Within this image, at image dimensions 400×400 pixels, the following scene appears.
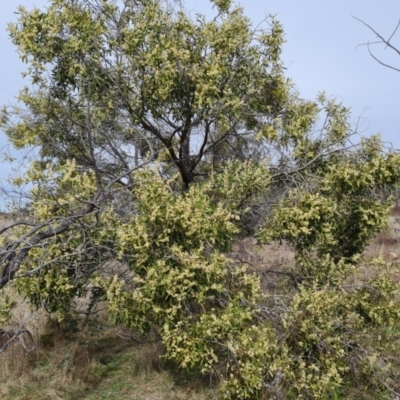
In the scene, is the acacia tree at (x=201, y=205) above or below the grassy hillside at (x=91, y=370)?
above

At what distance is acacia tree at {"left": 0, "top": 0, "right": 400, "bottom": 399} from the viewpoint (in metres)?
5.12

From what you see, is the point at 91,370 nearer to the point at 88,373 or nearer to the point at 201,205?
the point at 88,373

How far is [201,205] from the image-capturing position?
5.33 metres

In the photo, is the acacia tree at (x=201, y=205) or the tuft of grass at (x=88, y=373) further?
the tuft of grass at (x=88, y=373)

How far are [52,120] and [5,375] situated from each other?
3697 millimetres

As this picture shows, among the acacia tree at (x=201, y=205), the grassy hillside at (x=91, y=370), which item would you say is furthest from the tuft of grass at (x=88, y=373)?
the acacia tree at (x=201, y=205)

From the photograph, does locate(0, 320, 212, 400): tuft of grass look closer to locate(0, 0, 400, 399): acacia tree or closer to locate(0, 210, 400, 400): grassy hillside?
locate(0, 210, 400, 400): grassy hillside

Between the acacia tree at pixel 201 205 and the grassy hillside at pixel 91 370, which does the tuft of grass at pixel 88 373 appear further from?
the acacia tree at pixel 201 205

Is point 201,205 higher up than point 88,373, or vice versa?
point 201,205

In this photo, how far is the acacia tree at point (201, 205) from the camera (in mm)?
5125

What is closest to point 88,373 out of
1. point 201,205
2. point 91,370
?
point 91,370

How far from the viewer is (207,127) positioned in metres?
7.14

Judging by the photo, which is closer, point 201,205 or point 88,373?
point 201,205

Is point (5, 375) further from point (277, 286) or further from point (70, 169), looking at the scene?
point (277, 286)
